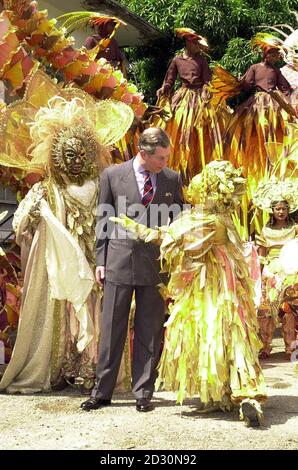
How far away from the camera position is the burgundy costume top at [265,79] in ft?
25.7

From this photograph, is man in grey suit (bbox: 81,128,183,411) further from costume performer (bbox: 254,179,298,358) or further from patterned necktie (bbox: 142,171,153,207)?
costume performer (bbox: 254,179,298,358)

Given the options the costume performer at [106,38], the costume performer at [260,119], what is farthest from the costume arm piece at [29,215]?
the costume performer at [260,119]

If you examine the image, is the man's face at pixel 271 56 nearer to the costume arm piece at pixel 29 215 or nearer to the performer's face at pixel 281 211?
the performer's face at pixel 281 211

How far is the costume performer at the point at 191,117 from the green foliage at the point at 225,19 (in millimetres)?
4089

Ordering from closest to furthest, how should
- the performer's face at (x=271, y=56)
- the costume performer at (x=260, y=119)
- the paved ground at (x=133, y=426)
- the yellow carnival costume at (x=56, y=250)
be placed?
the paved ground at (x=133, y=426)
the yellow carnival costume at (x=56, y=250)
the costume performer at (x=260, y=119)
the performer's face at (x=271, y=56)

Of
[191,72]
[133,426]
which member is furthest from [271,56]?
[133,426]

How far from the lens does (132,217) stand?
424 centimetres

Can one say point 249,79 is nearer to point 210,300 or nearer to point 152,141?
point 152,141

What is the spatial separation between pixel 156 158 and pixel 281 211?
2.24 meters

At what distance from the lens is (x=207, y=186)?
160 inches

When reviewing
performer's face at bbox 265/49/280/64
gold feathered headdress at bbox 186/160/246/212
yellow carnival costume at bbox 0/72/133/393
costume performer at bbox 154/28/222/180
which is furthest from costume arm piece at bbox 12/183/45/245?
performer's face at bbox 265/49/280/64

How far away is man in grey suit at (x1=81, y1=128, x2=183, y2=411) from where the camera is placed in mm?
4141

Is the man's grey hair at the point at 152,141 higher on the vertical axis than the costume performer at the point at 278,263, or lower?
higher
